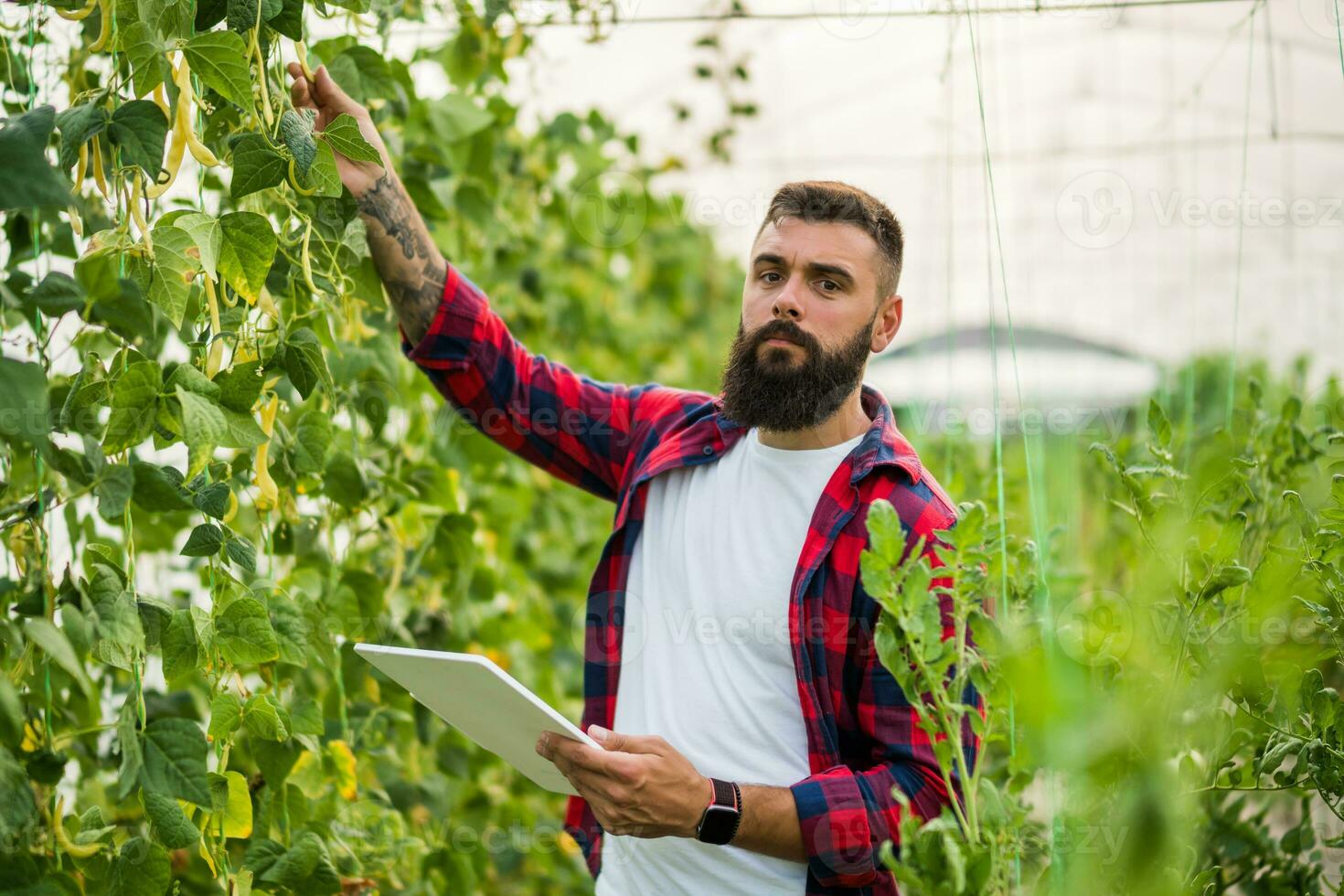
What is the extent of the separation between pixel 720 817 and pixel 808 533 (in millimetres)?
353

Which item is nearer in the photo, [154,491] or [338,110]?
[154,491]

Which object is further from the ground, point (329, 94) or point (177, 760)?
point (329, 94)

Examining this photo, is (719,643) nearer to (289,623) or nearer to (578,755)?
(578,755)

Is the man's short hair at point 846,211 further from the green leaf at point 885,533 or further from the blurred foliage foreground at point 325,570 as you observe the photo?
the green leaf at point 885,533

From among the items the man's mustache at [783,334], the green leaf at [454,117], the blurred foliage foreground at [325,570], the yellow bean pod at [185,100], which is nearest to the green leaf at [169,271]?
the blurred foliage foreground at [325,570]

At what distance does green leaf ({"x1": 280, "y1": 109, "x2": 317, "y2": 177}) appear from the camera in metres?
1.20

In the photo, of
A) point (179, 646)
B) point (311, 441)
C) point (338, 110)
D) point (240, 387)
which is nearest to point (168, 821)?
point (179, 646)

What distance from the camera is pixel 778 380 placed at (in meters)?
1.54

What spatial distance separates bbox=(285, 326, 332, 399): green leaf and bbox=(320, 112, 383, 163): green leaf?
0.19 m

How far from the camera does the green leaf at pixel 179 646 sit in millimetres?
1089

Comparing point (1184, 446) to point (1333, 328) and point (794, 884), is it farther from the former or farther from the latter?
point (1333, 328)

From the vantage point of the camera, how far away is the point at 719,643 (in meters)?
1.48

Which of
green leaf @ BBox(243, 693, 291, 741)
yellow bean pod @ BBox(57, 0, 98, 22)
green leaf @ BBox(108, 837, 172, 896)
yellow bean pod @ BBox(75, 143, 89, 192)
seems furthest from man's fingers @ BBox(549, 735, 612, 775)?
yellow bean pod @ BBox(57, 0, 98, 22)

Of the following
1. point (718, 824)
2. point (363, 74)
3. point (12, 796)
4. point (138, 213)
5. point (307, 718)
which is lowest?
point (718, 824)
